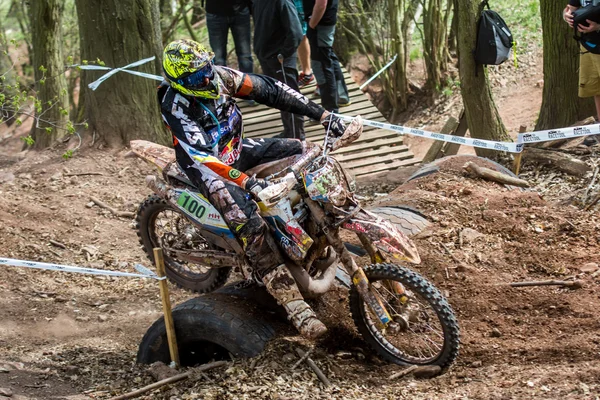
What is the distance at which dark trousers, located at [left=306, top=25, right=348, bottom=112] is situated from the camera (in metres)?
9.27

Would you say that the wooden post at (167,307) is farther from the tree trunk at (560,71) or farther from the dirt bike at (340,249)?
the tree trunk at (560,71)

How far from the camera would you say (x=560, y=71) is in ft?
27.3

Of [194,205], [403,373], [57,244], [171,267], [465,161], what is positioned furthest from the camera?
[57,244]

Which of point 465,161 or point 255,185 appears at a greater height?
point 255,185

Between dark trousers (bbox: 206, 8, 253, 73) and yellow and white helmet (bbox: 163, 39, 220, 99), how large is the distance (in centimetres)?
473

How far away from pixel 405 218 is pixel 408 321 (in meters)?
1.82

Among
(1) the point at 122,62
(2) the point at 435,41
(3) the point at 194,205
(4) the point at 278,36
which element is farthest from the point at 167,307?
(2) the point at 435,41

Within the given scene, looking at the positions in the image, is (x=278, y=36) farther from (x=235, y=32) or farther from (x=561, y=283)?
(x=561, y=283)

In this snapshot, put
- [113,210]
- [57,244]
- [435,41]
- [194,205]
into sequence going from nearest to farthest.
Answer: [194,205], [57,244], [113,210], [435,41]

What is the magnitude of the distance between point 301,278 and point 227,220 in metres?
0.63

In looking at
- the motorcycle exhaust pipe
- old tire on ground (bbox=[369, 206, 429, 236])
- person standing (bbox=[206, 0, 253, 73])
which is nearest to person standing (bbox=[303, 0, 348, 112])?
person standing (bbox=[206, 0, 253, 73])

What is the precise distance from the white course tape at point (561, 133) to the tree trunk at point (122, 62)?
461cm

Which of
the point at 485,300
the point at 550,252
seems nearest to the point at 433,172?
the point at 550,252

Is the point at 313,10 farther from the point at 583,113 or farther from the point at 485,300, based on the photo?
the point at 485,300
